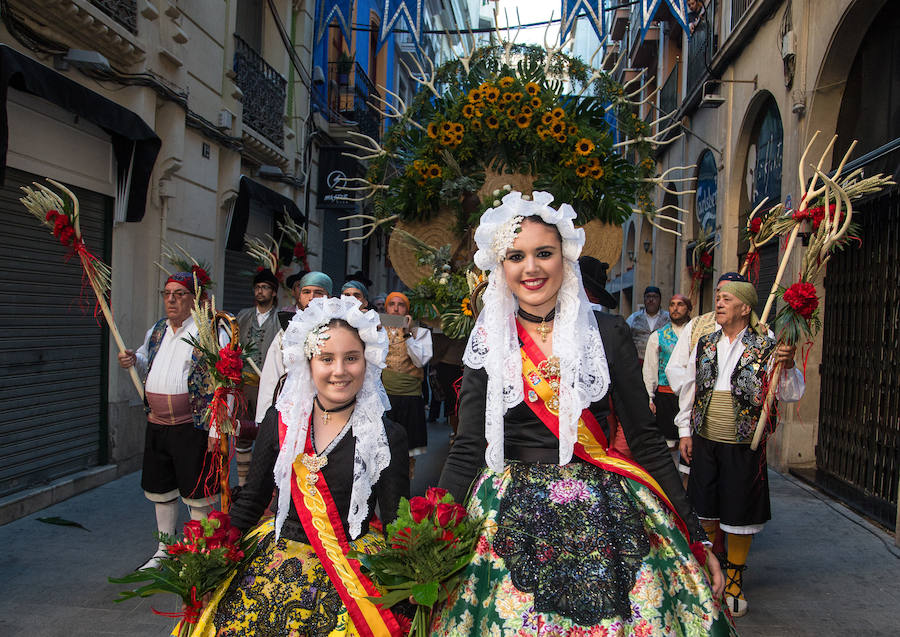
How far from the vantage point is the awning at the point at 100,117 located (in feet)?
17.9

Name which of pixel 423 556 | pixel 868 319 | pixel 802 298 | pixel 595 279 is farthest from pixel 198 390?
pixel 868 319

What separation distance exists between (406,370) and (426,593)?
483 centimetres

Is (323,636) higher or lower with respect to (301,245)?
lower

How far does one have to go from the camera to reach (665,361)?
729cm

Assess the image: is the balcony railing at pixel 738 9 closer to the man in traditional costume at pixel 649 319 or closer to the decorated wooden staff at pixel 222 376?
the man in traditional costume at pixel 649 319

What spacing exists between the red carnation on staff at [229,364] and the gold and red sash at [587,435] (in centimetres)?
230

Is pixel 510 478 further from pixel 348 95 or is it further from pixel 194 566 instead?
pixel 348 95

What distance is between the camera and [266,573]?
2600 millimetres

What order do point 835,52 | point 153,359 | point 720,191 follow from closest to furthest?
point 153,359, point 835,52, point 720,191

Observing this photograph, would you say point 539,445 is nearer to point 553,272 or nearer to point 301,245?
point 553,272

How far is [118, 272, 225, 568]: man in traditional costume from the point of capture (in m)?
4.93

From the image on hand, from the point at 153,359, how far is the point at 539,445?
11.8 feet

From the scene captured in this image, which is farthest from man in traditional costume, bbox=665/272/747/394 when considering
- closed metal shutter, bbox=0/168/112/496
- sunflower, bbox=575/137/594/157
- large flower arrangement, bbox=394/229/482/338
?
closed metal shutter, bbox=0/168/112/496

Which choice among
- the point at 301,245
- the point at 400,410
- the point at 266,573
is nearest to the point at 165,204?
the point at 301,245
